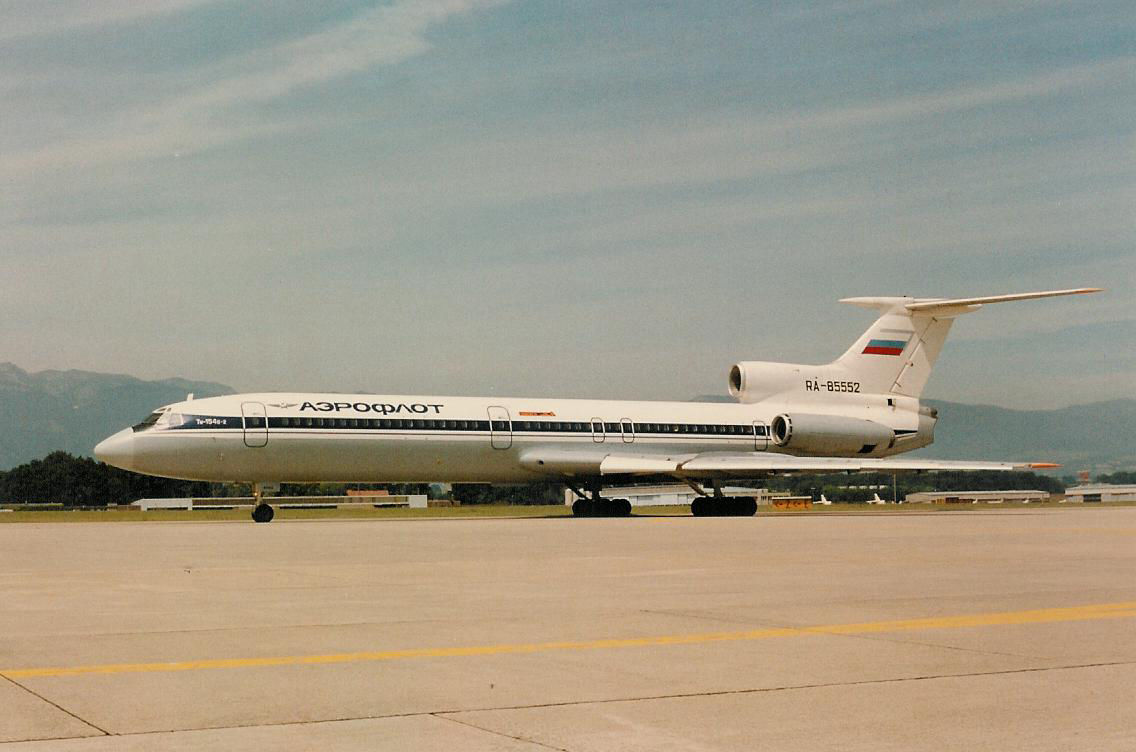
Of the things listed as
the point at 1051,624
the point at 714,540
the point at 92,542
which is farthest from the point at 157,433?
the point at 1051,624

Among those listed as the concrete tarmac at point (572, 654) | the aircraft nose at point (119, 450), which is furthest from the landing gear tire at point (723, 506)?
the concrete tarmac at point (572, 654)

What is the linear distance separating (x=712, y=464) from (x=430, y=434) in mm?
9255

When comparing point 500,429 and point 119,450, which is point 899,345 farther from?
point 119,450

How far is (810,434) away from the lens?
46125 mm

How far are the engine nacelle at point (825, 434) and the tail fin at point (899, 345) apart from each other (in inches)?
90.9

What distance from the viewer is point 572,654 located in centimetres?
967

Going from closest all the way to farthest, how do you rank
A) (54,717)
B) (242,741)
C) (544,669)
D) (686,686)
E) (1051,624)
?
(242,741), (54,717), (686,686), (544,669), (1051,624)

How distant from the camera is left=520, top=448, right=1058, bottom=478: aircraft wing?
42438 mm

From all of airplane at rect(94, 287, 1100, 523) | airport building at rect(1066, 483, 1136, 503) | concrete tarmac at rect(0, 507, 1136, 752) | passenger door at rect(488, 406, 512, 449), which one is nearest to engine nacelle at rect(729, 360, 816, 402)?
airplane at rect(94, 287, 1100, 523)

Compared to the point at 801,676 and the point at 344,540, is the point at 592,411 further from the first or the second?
the point at 801,676

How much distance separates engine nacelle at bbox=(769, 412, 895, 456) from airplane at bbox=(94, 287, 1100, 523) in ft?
0.17

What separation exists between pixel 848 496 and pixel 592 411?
305ft

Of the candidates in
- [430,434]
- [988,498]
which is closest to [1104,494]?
[988,498]

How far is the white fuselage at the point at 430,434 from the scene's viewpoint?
38.6 m
